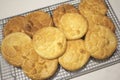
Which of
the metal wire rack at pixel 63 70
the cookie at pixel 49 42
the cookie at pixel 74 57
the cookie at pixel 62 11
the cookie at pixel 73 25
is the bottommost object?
the metal wire rack at pixel 63 70

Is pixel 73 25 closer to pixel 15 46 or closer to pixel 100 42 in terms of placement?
pixel 100 42

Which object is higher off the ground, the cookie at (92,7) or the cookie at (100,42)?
the cookie at (92,7)

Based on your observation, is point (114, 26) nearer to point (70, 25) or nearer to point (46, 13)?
point (70, 25)

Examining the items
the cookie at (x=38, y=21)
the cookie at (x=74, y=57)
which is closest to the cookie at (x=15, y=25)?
the cookie at (x=38, y=21)

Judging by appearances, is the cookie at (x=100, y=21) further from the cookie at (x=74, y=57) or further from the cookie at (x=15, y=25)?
the cookie at (x=15, y=25)

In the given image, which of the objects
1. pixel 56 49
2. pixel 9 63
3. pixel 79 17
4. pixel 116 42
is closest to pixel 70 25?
pixel 79 17

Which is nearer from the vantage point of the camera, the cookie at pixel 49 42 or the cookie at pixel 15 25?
the cookie at pixel 49 42

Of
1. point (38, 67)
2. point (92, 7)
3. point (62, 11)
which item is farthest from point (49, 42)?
point (92, 7)
